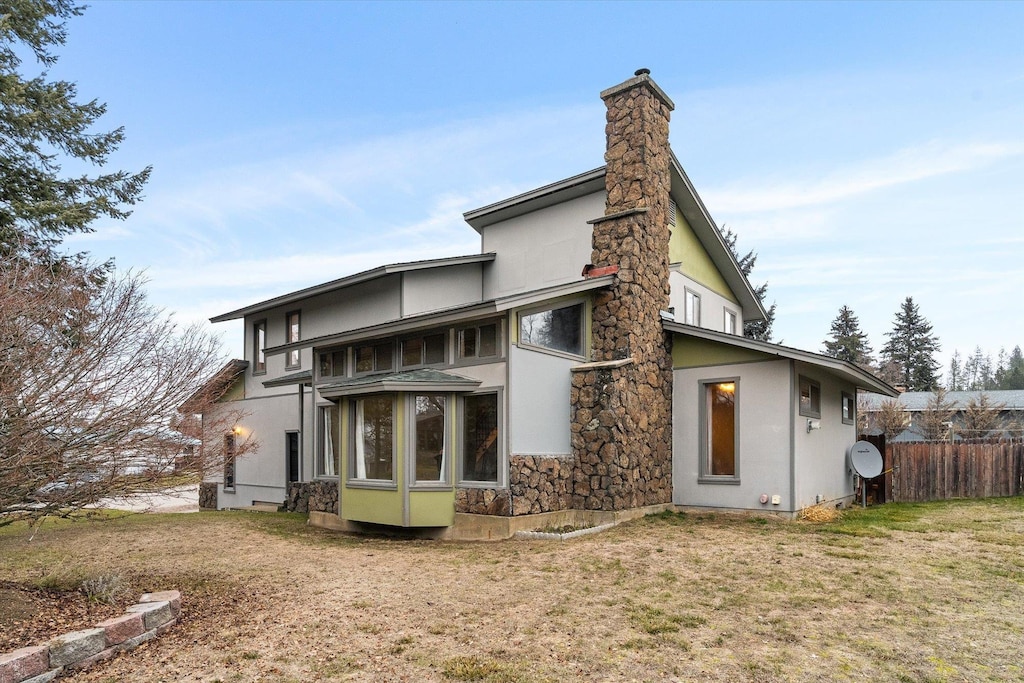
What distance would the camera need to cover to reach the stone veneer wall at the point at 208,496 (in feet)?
63.9

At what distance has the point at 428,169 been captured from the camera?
21672 millimetres

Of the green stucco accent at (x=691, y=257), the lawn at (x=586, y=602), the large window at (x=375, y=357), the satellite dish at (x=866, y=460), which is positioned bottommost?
the lawn at (x=586, y=602)

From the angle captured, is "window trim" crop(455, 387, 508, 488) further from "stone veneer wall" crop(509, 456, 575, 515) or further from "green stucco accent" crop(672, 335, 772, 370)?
"green stucco accent" crop(672, 335, 772, 370)

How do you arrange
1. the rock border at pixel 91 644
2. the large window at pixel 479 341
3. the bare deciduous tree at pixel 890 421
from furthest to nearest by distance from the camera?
the bare deciduous tree at pixel 890 421
the large window at pixel 479 341
the rock border at pixel 91 644

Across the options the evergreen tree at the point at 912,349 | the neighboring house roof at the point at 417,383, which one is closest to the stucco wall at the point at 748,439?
the neighboring house roof at the point at 417,383

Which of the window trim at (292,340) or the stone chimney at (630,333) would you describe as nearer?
the stone chimney at (630,333)

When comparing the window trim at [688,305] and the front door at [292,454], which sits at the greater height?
the window trim at [688,305]

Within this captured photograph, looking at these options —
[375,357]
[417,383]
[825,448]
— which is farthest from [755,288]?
[417,383]

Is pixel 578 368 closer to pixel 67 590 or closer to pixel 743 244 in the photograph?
pixel 67 590

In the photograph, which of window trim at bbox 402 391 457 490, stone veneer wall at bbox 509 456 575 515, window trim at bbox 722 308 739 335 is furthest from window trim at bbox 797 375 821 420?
window trim at bbox 402 391 457 490

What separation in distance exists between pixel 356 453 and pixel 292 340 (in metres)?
7.70

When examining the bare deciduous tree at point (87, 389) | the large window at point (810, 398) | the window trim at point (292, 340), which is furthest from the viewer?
the window trim at point (292, 340)

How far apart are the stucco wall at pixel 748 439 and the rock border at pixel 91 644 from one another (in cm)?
888

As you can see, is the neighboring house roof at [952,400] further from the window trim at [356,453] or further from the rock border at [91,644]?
the rock border at [91,644]
